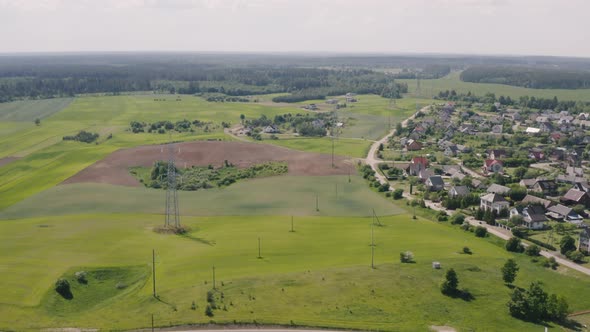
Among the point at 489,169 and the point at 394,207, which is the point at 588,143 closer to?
the point at 489,169

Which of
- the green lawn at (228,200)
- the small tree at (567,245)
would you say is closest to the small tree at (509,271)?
the small tree at (567,245)

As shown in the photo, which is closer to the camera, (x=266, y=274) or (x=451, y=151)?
(x=266, y=274)

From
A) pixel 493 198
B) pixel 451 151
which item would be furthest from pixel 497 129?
pixel 493 198

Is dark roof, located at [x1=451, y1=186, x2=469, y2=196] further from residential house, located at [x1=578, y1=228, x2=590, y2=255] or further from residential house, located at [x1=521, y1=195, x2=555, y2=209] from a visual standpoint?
residential house, located at [x1=578, y1=228, x2=590, y2=255]

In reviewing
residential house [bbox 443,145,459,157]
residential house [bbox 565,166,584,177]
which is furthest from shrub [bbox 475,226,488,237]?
residential house [bbox 443,145,459,157]

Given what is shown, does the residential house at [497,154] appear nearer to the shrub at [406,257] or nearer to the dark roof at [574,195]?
the dark roof at [574,195]

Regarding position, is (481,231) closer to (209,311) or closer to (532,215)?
(532,215)
